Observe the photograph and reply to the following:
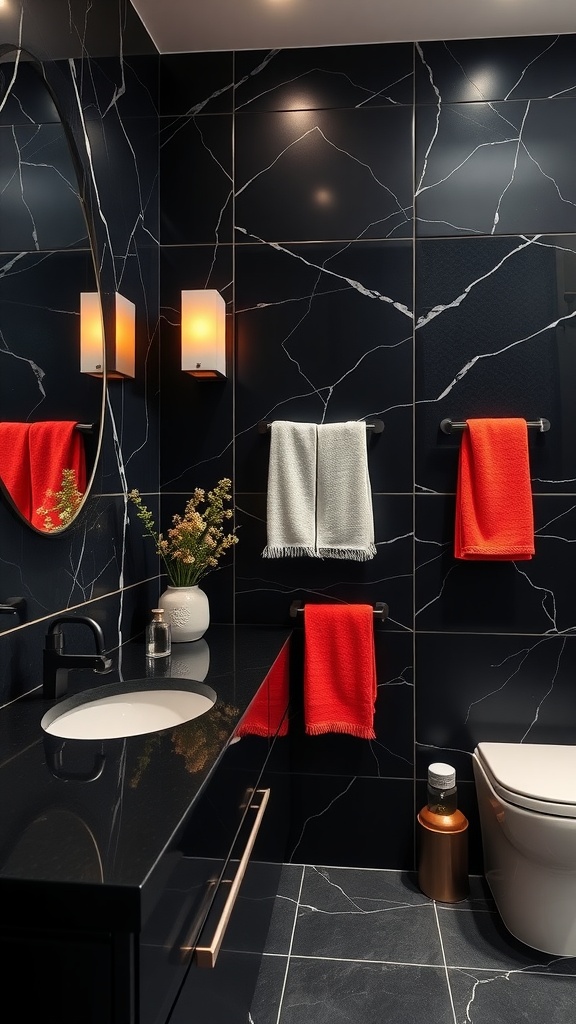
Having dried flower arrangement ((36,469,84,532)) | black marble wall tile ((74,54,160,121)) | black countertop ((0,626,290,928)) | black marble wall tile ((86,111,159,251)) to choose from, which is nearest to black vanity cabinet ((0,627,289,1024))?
black countertop ((0,626,290,928))

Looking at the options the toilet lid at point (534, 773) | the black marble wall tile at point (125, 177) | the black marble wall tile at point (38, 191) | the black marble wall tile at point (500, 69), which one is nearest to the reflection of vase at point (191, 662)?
the toilet lid at point (534, 773)

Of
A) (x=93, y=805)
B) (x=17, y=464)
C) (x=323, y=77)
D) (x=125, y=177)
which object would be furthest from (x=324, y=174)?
(x=93, y=805)

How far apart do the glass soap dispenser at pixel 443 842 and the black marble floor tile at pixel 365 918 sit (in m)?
0.07

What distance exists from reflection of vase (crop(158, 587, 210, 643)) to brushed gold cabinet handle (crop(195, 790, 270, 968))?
54cm

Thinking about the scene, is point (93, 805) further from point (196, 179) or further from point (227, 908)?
point (196, 179)

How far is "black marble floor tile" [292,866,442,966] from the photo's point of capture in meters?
1.82

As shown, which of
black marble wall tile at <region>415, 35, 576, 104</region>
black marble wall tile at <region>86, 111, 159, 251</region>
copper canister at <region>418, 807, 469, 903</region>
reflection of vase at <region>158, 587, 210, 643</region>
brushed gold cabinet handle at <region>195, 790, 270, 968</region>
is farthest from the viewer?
black marble wall tile at <region>415, 35, 576, 104</region>

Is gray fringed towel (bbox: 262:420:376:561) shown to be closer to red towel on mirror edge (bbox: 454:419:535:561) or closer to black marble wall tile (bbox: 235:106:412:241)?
red towel on mirror edge (bbox: 454:419:535:561)

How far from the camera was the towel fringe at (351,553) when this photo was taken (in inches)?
82.7

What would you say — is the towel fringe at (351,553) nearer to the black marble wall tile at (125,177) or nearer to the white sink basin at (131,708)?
the white sink basin at (131,708)

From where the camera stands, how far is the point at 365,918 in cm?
196

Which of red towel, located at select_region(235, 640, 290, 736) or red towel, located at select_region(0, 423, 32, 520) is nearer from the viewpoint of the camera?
red towel, located at select_region(0, 423, 32, 520)

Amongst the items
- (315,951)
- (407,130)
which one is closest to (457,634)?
(315,951)

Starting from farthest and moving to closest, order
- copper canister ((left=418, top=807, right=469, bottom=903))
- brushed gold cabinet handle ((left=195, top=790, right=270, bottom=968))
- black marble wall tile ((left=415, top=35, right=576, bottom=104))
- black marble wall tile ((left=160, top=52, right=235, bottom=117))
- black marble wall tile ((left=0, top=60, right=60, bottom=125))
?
1. black marble wall tile ((left=160, top=52, right=235, bottom=117))
2. black marble wall tile ((left=415, top=35, right=576, bottom=104))
3. copper canister ((left=418, top=807, right=469, bottom=903))
4. black marble wall tile ((left=0, top=60, right=60, bottom=125))
5. brushed gold cabinet handle ((left=195, top=790, right=270, bottom=968))
